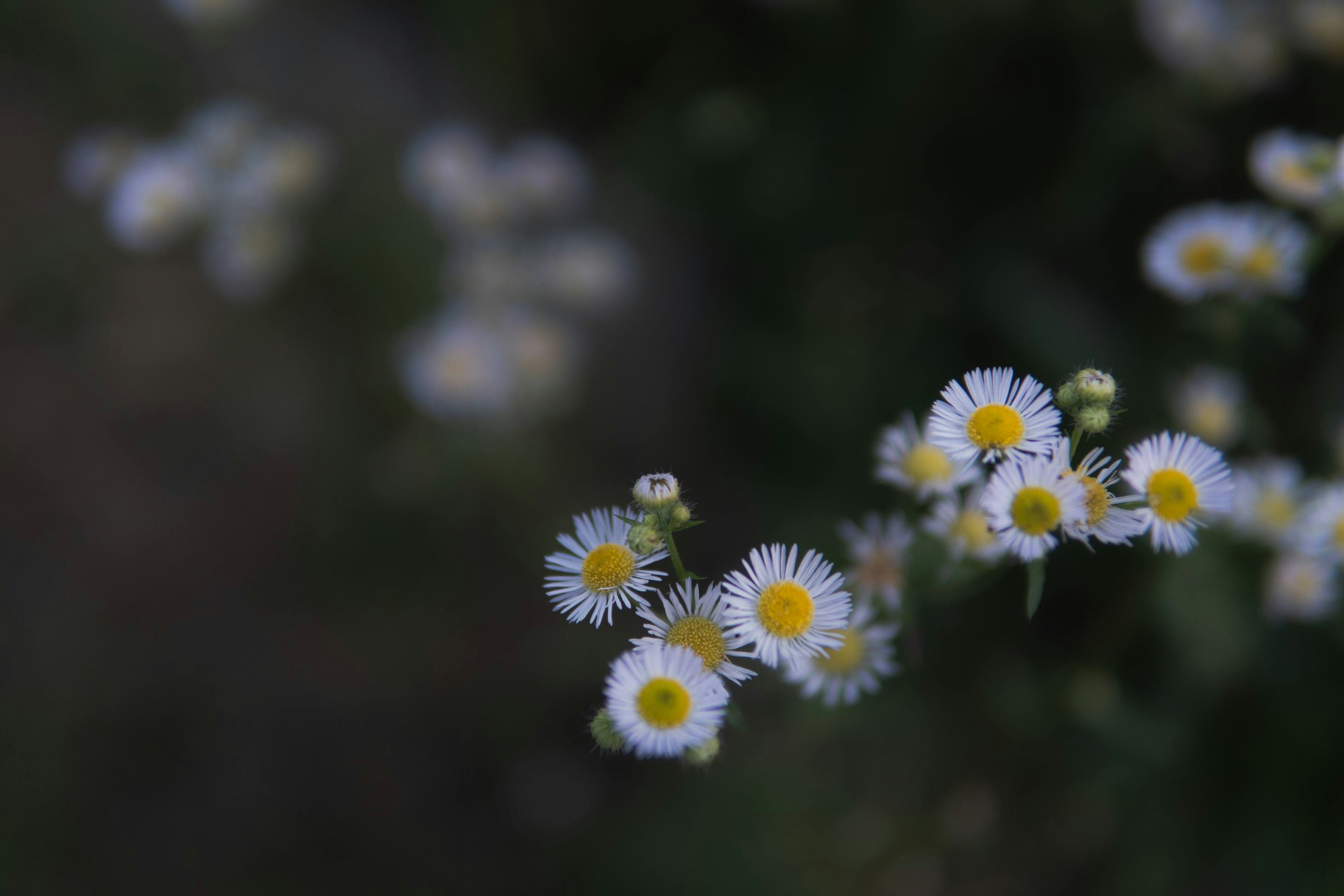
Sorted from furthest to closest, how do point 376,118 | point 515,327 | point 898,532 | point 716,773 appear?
1. point 376,118
2. point 515,327
3. point 716,773
4. point 898,532

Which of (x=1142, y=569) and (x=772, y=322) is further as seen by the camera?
(x=772, y=322)

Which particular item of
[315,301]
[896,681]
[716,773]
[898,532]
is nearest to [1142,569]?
[896,681]

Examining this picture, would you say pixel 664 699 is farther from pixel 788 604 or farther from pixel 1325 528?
pixel 1325 528

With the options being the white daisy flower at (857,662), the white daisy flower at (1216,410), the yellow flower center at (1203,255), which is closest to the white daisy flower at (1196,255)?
the yellow flower center at (1203,255)

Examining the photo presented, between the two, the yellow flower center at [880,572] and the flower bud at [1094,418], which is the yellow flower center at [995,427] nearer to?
the flower bud at [1094,418]

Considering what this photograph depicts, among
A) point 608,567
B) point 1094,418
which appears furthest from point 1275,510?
point 608,567

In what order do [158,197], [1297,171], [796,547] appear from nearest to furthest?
[796,547] → [1297,171] → [158,197]

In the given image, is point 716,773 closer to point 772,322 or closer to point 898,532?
point 898,532
